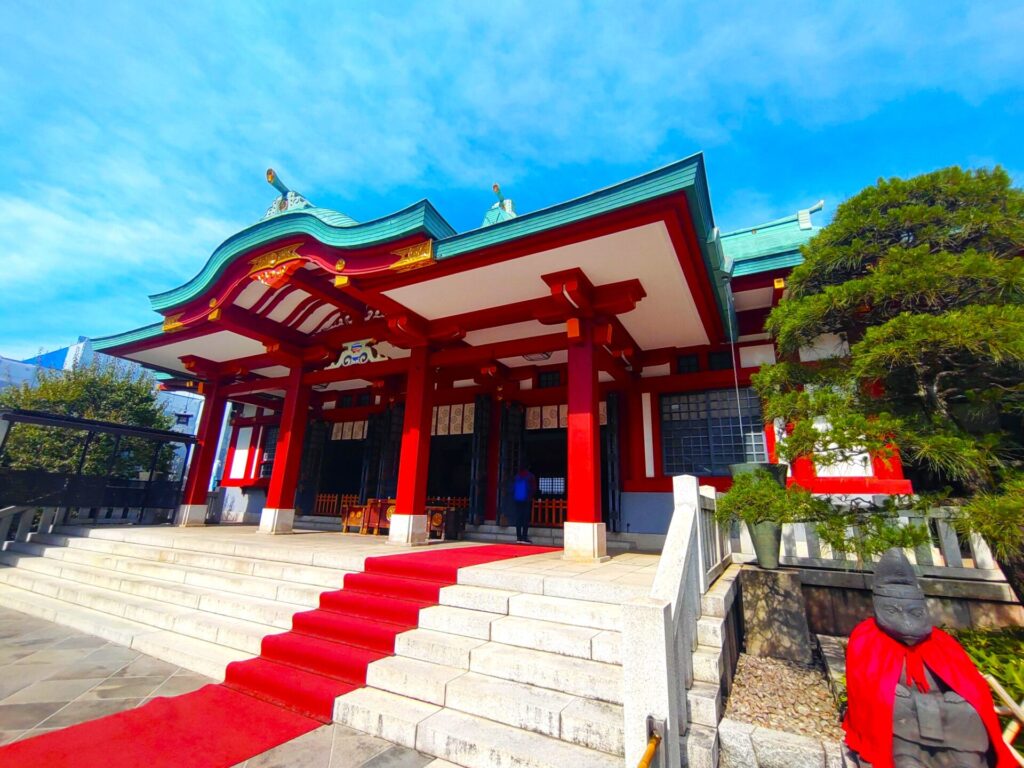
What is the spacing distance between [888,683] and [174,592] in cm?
687

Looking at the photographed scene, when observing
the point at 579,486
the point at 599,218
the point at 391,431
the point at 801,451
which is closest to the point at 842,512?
the point at 801,451

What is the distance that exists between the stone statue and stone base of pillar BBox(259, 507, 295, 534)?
31.5ft

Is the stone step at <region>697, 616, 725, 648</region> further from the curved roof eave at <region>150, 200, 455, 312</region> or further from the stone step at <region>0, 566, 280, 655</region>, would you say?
the curved roof eave at <region>150, 200, 455, 312</region>

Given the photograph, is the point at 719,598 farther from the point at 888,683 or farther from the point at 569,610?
the point at 888,683

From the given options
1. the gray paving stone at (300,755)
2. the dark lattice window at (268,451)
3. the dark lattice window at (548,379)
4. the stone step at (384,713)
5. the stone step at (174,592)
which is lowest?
the gray paving stone at (300,755)

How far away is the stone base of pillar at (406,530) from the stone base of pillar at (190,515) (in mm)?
6606

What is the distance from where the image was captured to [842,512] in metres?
3.79

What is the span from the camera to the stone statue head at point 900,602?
86.4 inches

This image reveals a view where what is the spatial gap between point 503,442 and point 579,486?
3.84 m

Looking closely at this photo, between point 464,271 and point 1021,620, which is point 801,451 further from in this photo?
point 464,271

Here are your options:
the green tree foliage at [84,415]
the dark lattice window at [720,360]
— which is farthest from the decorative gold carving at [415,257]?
the green tree foliage at [84,415]

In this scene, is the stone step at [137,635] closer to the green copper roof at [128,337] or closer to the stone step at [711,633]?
the stone step at [711,633]

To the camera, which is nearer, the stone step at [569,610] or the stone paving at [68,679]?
the stone paving at [68,679]

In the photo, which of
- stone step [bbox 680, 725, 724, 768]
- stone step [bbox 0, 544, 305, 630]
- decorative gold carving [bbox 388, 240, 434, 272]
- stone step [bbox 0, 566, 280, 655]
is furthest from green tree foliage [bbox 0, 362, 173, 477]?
stone step [bbox 680, 725, 724, 768]
